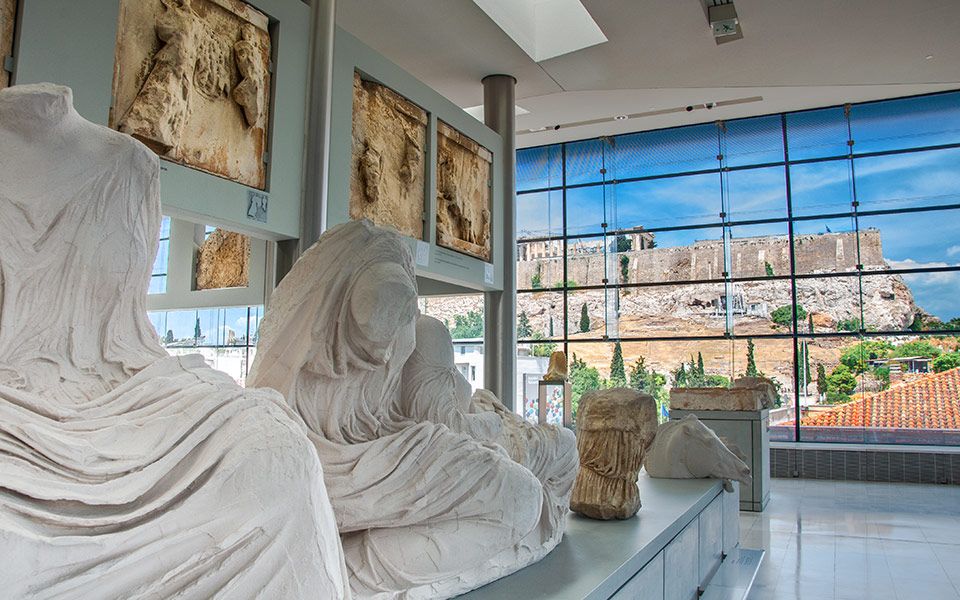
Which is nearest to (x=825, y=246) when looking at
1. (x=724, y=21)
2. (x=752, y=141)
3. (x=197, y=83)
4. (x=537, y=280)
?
(x=752, y=141)

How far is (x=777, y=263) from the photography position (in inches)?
507

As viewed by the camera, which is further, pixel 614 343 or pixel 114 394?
pixel 614 343

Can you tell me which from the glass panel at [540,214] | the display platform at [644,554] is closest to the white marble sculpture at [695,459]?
Answer: the display platform at [644,554]

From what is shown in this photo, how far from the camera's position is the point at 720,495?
535cm

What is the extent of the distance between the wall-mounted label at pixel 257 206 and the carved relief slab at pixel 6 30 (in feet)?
5.39

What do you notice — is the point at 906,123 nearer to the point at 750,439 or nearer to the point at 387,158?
the point at 750,439

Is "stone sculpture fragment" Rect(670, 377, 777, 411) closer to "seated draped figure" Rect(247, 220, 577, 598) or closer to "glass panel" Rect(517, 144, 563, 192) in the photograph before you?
"seated draped figure" Rect(247, 220, 577, 598)

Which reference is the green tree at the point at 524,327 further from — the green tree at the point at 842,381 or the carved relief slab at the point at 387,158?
the carved relief slab at the point at 387,158

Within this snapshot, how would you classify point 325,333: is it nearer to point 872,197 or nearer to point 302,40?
point 302,40

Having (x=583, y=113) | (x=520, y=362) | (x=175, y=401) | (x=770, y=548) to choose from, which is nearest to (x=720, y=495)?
(x=770, y=548)

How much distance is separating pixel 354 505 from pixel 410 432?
31 cm

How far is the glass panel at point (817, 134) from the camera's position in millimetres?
12633

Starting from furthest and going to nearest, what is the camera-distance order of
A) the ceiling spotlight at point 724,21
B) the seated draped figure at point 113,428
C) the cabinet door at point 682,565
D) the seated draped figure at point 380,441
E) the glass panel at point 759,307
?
the glass panel at point 759,307
the ceiling spotlight at point 724,21
the cabinet door at point 682,565
the seated draped figure at point 380,441
the seated draped figure at point 113,428

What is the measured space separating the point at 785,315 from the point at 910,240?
236cm
